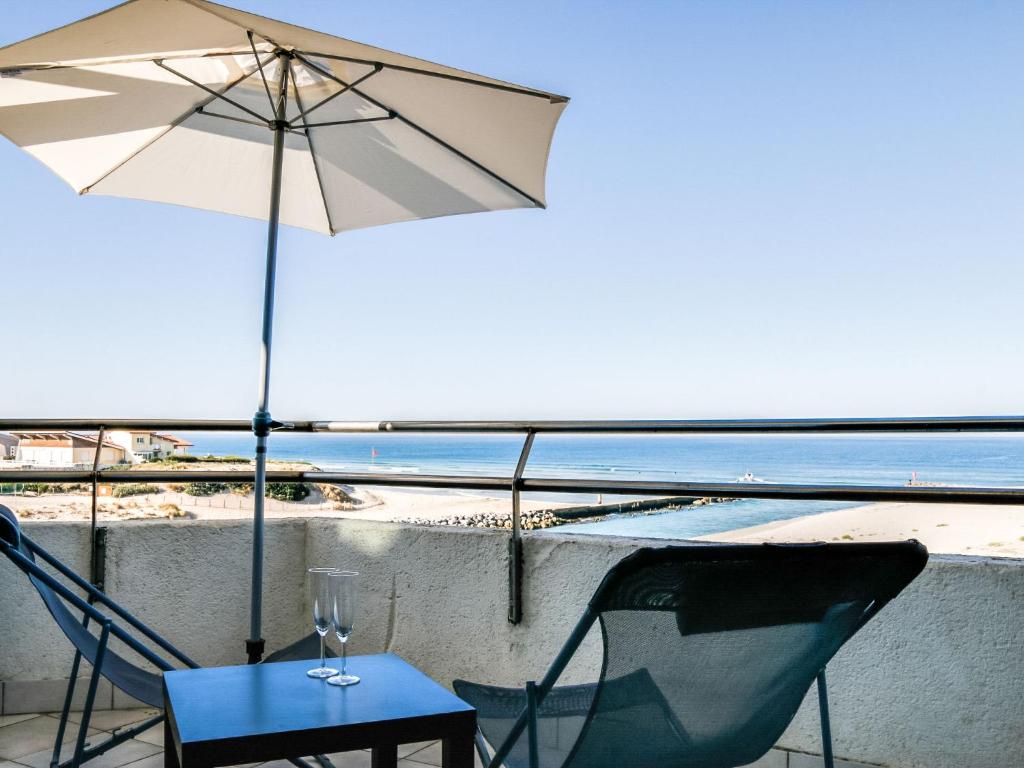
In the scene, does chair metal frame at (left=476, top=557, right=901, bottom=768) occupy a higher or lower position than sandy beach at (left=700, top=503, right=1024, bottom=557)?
higher

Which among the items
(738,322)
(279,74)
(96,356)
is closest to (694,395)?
(738,322)

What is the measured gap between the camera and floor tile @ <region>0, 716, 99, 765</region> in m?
2.74

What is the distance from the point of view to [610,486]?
2.71 meters

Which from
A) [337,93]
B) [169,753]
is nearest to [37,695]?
[169,753]

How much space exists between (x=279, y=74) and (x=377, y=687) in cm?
196

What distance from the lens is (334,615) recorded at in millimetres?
1792

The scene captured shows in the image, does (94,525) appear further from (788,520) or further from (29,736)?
(788,520)

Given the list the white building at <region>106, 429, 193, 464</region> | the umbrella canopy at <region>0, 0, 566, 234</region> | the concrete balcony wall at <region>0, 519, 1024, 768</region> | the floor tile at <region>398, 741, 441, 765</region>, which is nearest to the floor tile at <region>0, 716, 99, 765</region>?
the concrete balcony wall at <region>0, 519, 1024, 768</region>

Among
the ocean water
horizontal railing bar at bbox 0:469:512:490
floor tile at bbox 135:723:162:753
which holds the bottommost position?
the ocean water

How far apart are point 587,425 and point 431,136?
42.7 inches

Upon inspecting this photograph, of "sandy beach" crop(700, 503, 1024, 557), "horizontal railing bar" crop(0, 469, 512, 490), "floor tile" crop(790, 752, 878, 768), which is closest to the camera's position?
"floor tile" crop(790, 752, 878, 768)

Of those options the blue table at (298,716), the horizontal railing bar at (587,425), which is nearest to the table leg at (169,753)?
the blue table at (298,716)

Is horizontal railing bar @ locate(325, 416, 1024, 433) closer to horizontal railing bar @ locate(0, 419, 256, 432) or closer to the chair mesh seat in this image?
horizontal railing bar @ locate(0, 419, 256, 432)

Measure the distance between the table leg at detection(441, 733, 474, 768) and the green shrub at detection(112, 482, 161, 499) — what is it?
2.18 m
